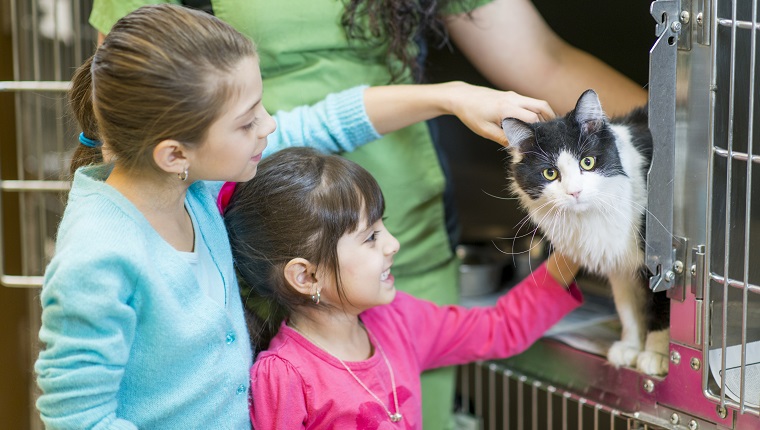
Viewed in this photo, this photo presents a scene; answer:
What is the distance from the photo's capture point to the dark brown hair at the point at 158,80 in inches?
32.7

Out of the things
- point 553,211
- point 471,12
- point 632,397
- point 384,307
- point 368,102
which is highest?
point 471,12

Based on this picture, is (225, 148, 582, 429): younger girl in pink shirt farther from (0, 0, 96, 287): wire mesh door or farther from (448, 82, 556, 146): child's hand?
(0, 0, 96, 287): wire mesh door

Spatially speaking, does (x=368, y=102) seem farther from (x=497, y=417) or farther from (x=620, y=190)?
(x=497, y=417)

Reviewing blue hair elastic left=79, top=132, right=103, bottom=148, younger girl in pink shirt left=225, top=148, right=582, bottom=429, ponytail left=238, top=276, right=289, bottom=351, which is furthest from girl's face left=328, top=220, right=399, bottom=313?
blue hair elastic left=79, top=132, right=103, bottom=148

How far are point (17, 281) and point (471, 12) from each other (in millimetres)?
877

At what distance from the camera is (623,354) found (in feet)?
3.77

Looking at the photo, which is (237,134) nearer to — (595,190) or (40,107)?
(595,190)

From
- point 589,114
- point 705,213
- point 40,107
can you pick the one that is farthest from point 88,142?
point 40,107

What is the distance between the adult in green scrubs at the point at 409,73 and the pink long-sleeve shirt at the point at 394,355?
119mm

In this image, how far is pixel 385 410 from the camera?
1059mm

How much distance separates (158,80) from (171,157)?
86mm

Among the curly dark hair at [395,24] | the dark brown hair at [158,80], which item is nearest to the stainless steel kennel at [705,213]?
the dark brown hair at [158,80]

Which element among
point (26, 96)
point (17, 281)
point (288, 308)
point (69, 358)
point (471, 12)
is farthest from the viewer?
point (26, 96)

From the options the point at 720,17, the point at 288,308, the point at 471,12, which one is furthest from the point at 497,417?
the point at 720,17
